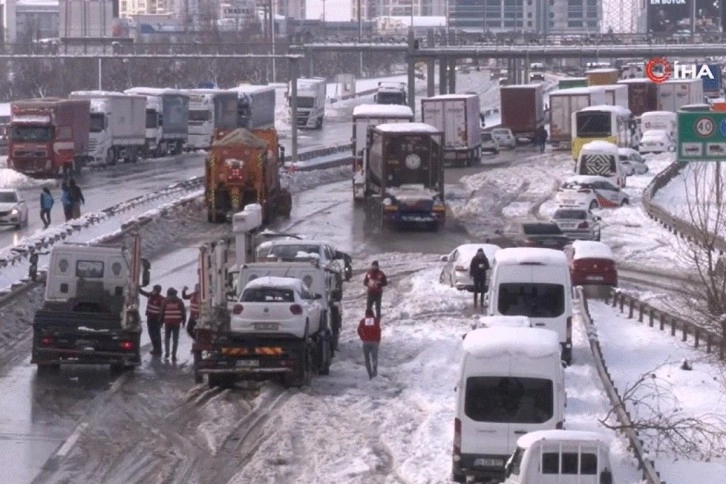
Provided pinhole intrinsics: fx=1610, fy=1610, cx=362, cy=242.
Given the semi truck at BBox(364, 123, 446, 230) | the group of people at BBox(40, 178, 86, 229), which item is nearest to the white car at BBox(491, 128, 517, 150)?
the semi truck at BBox(364, 123, 446, 230)

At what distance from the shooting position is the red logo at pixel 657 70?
99125mm

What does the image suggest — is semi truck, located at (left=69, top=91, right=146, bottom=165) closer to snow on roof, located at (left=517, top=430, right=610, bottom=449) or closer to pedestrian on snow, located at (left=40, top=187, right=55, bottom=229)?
pedestrian on snow, located at (left=40, top=187, right=55, bottom=229)

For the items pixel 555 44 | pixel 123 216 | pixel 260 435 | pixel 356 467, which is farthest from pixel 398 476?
pixel 555 44

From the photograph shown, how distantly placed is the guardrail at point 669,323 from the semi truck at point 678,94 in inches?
2384

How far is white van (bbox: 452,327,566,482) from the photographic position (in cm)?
1839

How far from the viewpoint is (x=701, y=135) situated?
111ft

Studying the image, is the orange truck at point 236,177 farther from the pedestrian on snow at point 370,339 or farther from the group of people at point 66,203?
the pedestrian on snow at point 370,339

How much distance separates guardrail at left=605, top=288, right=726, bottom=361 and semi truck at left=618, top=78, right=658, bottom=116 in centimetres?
6024

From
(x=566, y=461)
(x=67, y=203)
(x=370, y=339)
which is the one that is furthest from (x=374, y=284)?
(x=67, y=203)

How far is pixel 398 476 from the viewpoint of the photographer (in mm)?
18750

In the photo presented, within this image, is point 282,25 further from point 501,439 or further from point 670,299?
point 501,439

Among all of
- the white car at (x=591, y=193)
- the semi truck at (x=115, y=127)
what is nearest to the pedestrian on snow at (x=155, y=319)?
the white car at (x=591, y=193)

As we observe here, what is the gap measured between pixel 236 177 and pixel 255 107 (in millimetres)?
37543

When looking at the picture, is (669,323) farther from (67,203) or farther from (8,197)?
(8,197)
